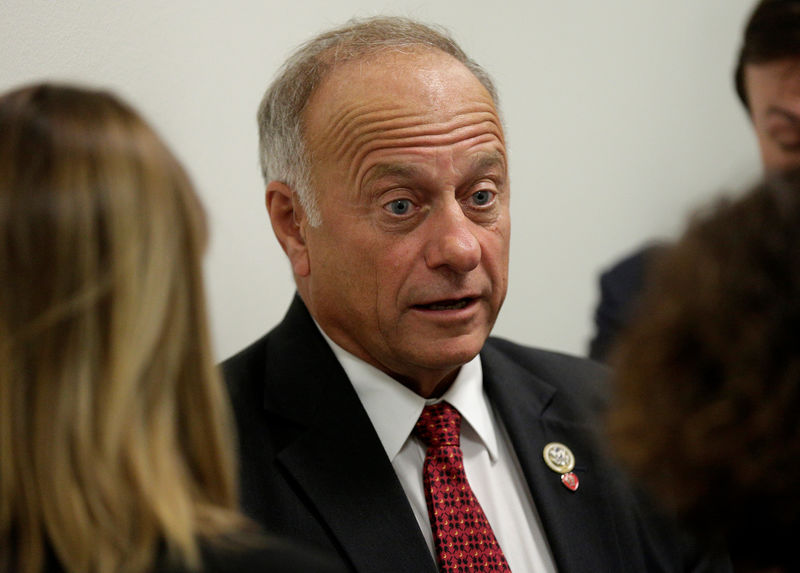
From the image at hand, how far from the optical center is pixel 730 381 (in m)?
1.00

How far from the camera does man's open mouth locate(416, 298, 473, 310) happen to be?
193cm

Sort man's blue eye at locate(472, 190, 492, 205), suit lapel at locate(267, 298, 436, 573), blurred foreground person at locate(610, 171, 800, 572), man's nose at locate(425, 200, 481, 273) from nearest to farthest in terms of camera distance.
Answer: blurred foreground person at locate(610, 171, 800, 572)
suit lapel at locate(267, 298, 436, 573)
man's nose at locate(425, 200, 481, 273)
man's blue eye at locate(472, 190, 492, 205)

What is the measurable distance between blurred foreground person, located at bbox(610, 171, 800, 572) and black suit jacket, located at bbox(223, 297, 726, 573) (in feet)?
2.62

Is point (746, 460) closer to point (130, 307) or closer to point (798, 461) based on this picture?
point (798, 461)

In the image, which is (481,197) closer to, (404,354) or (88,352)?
(404,354)

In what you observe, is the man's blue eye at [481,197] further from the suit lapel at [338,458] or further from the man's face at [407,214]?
the suit lapel at [338,458]

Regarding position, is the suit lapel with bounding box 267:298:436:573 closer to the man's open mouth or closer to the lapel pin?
the man's open mouth

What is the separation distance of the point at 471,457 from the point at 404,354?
0.79 feet

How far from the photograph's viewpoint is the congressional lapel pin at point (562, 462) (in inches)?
78.3

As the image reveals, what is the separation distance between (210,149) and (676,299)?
143 cm

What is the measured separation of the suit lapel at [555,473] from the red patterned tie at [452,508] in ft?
0.44

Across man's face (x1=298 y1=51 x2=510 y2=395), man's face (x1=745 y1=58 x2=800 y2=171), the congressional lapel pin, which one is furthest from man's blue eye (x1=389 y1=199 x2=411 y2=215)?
man's face (x1=745 y1=58 x2=800 y2=171)

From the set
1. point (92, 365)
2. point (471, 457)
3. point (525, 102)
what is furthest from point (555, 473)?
point (525, 102)

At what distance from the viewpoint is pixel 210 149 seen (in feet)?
7.41
